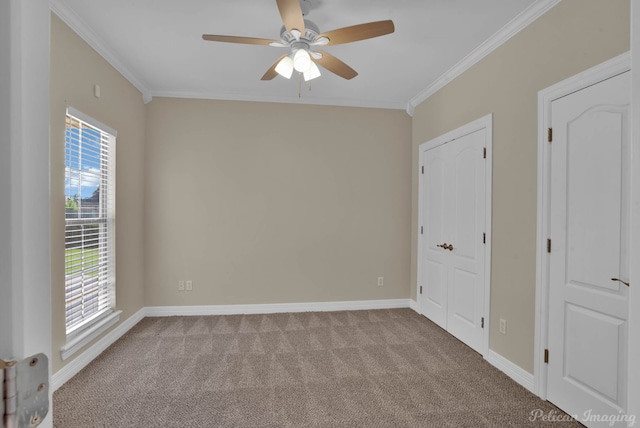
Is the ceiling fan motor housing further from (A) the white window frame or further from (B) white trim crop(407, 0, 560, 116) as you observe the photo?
(A) the white window frame

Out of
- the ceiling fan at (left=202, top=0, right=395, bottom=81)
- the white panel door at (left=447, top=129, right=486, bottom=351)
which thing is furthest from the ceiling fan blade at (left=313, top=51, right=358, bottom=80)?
the white panel door at (left=447, top=129, right=486, bottom=351)

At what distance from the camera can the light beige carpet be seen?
2.13 m

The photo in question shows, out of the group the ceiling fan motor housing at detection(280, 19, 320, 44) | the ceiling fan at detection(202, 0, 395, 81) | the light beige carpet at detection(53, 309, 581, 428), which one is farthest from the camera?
the ceiling fan motor housing at detection(280, 19, 320, 44)

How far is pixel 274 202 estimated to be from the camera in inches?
165

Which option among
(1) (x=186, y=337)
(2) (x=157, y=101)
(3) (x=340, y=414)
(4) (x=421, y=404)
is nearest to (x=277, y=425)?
(3) (x=340, y=414)

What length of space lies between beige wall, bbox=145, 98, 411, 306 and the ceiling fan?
156 cm

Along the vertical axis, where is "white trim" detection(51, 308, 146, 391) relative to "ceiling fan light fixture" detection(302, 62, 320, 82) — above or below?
below

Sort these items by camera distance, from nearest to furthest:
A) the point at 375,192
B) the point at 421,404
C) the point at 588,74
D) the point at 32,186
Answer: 1. the point at 32,186
2. the point at 588,74
3. the point at 421,404
4. the point at 375,192

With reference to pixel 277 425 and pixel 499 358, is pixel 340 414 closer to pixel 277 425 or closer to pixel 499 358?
pixel 277 425

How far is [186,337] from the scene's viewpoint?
133 inches

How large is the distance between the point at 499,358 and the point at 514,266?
Result: 2.59 ft

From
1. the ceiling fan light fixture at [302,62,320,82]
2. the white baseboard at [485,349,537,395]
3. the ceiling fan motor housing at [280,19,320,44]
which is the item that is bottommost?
the white baseboard at [485,349,537,395]

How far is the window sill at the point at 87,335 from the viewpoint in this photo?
251cm
